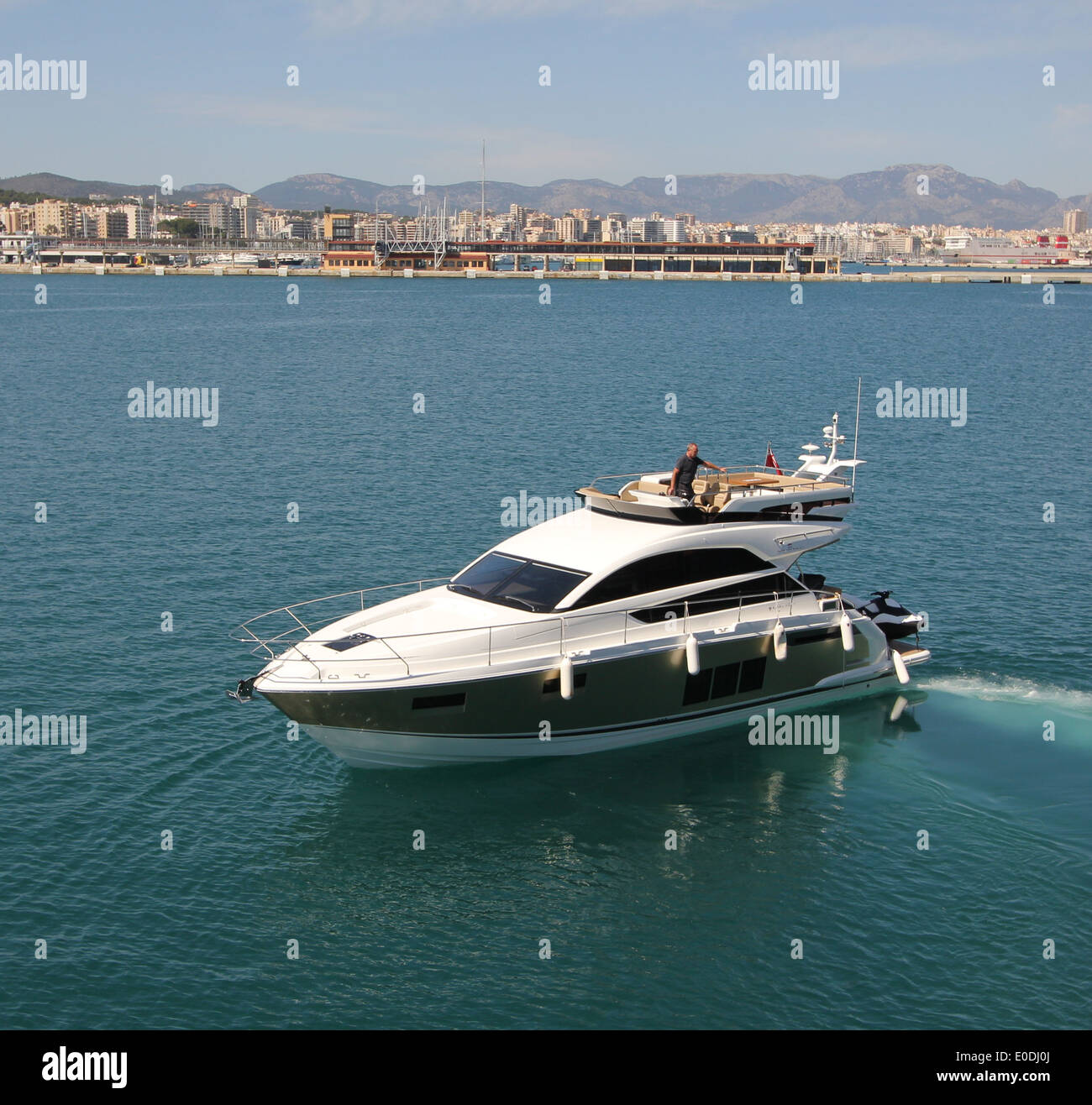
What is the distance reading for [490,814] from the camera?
1908 cm

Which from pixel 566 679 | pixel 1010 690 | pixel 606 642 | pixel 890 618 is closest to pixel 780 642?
pixel 606 642

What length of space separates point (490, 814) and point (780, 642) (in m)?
6.41

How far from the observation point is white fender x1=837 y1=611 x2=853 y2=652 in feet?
74.8

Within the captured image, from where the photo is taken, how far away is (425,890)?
17.0 meters

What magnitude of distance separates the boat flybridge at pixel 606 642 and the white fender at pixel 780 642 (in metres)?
0.03

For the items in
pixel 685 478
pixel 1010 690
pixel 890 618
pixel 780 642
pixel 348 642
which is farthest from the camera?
pixel 890 618

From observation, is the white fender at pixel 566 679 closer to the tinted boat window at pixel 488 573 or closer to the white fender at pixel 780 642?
the tinted boat window at pixel 488 573

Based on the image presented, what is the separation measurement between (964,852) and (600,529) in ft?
27.1

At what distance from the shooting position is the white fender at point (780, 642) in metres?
21.9

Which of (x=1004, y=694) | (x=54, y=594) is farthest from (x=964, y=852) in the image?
(x=54, y=594)

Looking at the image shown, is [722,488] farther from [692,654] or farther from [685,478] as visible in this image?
[692,654]

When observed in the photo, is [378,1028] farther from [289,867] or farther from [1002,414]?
[1002,414]

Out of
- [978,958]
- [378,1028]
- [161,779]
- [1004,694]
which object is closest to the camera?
[378,1028]

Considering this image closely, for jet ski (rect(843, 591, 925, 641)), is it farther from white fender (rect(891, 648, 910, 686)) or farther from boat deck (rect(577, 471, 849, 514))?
boat deck (rect(577, 471, 849, 514))
